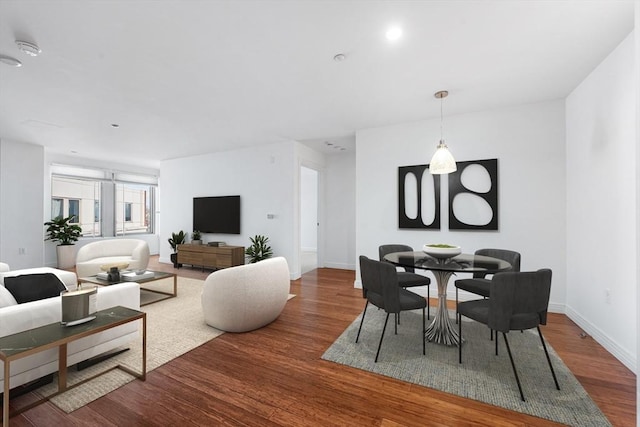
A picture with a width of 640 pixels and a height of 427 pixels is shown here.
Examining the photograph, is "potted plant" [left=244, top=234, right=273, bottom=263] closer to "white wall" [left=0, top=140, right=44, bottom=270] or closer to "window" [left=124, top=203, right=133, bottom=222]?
"white wall" [left=0, top=140, right=44, bottom=270]

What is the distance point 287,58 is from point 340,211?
4265 millimetres

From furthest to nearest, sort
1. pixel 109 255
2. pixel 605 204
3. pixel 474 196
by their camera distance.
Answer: pixel 109 255 < pixel 474 196 < pixel 605 204

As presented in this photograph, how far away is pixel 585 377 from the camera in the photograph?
209cm

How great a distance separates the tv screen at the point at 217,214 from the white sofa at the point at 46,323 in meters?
3.60

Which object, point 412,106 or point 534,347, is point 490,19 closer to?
→ point 412,106

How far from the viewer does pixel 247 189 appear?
19.1ft

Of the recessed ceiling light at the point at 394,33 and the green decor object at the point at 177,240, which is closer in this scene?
the recessed ceiling light at the point at 394,33

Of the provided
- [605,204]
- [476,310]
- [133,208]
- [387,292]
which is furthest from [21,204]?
[605,204]

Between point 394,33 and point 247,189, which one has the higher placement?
point 394,33

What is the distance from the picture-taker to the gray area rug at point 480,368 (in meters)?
1.77

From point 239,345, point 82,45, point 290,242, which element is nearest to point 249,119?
point 82,45

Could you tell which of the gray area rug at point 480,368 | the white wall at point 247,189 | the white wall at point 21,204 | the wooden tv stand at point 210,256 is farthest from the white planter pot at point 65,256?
the gray area rug at point 480,368

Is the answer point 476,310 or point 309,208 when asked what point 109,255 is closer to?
point 309,208

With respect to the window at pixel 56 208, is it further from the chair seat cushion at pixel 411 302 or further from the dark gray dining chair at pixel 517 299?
the dark gray dining chair at pixel 517 299
